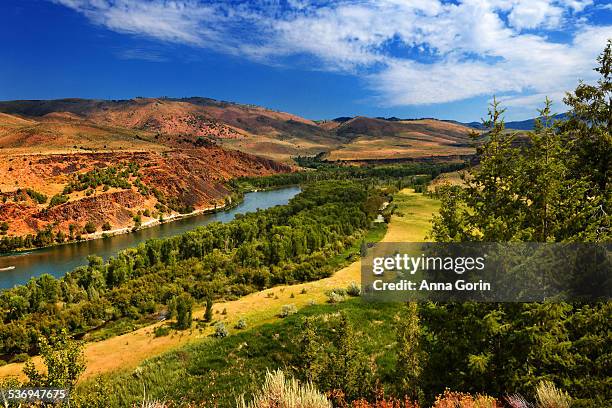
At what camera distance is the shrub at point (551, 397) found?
297 inches

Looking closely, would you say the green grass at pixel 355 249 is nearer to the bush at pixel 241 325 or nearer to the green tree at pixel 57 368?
the bush at pixel 241 325

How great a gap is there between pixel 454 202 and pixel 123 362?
25.5 meters

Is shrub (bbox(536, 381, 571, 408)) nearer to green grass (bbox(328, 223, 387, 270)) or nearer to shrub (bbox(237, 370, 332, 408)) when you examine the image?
shrub (bbox(237, 370, 332, 408))

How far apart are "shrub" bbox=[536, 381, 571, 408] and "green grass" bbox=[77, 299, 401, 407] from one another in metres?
10.7

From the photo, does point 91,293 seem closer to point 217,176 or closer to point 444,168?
point 217,176

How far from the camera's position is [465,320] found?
8750 mm

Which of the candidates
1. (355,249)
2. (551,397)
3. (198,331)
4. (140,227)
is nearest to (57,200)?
(140,227)

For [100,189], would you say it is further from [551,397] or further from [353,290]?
[551,397]

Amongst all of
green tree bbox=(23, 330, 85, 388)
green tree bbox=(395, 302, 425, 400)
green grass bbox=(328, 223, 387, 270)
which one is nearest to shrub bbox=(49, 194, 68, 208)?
green grass bbox=(328, 223, 387, 270)

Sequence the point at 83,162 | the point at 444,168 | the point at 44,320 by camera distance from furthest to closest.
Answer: the point at 444,168 → the point at 83,162 → the point at 44,320

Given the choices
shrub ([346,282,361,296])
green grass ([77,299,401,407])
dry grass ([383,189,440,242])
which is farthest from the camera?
dry grass ([383,189,440,242])

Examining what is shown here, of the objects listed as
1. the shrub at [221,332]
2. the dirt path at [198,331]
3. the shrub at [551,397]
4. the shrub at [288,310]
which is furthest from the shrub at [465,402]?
the shrub at [288,310]

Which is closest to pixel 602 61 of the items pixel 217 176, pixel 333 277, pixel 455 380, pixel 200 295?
pixel 455 380

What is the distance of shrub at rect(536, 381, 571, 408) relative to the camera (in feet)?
24.8
